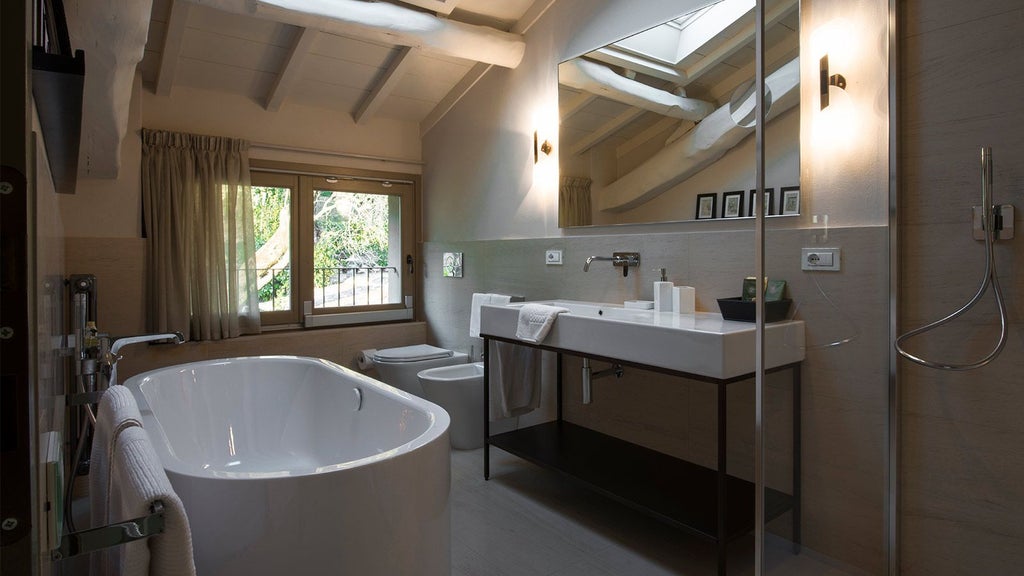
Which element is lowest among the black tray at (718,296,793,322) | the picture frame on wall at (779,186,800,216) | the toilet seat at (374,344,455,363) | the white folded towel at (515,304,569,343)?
the toilet seat at (374,344,455,363)

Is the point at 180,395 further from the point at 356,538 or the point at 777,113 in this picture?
the point at 777,113

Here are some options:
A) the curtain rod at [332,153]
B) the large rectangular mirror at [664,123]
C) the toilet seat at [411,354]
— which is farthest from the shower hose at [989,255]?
the curtain rod at [332,153]

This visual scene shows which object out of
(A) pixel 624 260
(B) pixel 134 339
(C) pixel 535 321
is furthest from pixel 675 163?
(B) pixel 134 339

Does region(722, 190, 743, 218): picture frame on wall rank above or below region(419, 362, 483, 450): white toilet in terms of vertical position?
above

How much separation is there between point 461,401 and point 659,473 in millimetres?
1273

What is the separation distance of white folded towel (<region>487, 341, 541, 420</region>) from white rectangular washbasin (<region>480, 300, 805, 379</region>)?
1.88 ft

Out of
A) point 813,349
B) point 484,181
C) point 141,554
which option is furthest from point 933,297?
point 484,181

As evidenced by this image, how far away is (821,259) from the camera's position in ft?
5.15

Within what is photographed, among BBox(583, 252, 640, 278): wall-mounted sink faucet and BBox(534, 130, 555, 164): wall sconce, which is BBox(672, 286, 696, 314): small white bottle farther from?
BBox(534, 130, 555, 164): wall sconce

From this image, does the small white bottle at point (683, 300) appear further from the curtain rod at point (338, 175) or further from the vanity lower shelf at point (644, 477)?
the curtain rod at point (338, 175)

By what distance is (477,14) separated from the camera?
11.7ft

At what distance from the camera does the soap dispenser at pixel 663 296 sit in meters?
2.60

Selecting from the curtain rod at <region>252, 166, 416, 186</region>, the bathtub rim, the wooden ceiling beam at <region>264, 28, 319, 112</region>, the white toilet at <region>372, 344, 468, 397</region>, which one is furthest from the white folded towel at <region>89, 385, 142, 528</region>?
the curtain rod at <region>252, 166, 416, 186</region>

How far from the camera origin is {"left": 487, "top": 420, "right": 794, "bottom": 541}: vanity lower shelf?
2.08 m
